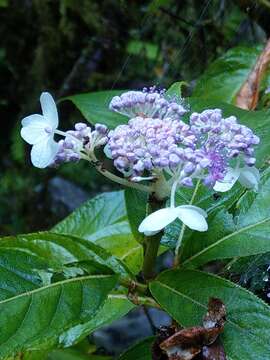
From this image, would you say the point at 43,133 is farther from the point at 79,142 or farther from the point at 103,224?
the point at 103,224

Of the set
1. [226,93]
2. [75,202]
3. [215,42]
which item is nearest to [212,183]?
[226,93]

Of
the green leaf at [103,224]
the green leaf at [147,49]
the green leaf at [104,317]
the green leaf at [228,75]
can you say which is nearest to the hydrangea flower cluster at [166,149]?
the green leaf at [104,317]

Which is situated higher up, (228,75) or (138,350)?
(228,75)

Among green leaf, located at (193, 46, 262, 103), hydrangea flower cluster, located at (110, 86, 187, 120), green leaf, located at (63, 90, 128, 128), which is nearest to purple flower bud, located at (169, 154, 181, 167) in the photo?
hydrangea flower cluster, located at (110, 86, 187, 120)

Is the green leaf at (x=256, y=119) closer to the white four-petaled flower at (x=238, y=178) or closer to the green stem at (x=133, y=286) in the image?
Result: the white four-petaled flower at (x=238, y=178)

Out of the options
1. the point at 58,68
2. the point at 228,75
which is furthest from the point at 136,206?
the point at 58,68

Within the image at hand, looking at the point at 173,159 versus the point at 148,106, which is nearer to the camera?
the point at 173,159

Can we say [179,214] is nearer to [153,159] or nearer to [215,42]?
[153,159]

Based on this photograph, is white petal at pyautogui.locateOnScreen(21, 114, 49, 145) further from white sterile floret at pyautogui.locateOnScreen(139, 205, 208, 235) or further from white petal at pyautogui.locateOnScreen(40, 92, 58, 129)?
white sterile floret at pyautogui.locateOnScreen(139, 205, 208, 235)
